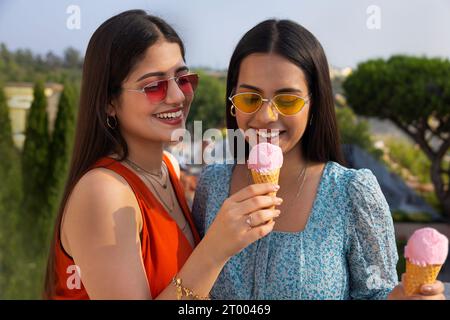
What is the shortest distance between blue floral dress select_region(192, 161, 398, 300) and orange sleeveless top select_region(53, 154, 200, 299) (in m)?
0.23

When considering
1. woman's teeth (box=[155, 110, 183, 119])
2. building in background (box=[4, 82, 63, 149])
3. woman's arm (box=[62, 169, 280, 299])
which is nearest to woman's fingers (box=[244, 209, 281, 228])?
woman's arm (box=[62, 169, 280, 299])

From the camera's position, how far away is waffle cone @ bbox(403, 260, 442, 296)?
2160 mm

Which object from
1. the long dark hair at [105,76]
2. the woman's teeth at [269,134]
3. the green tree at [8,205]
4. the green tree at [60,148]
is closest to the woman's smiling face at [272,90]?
the woman's teeth at [269,134]

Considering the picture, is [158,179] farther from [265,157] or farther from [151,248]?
[265,157]

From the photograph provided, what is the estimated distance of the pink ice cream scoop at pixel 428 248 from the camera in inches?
87.4

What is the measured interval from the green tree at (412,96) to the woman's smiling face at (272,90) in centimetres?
931

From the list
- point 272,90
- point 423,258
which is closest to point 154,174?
point 272,90

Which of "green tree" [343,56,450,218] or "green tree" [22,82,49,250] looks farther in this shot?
"green tree" [343,56,450,218]

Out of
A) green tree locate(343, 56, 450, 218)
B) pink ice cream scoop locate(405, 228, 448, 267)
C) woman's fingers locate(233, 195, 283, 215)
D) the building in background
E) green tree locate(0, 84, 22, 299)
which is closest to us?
woman's fingers locate(233, 195, 283, 215)

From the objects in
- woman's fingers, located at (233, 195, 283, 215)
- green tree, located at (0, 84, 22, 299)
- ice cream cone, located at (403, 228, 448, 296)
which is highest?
woman's fingers, located at (233, 195, 283, 215)

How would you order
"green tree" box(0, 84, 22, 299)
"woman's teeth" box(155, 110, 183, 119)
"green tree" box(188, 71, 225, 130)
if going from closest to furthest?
"woman's teeth" box(155, 110, 183, 119) < "green tree" box(0, 84, 22, 299) < "green tree" box(188, 71, 225, 130)

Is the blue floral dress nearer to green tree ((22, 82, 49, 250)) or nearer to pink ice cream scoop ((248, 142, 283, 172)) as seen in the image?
pink ice cream scoop ((248, 142, 283, 172))
